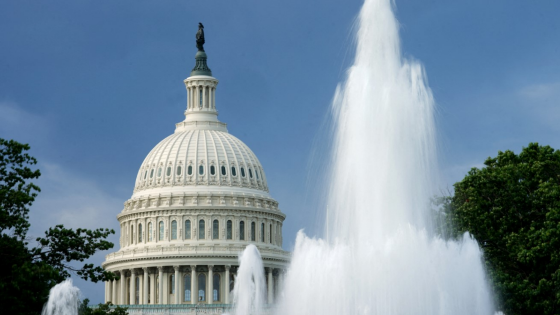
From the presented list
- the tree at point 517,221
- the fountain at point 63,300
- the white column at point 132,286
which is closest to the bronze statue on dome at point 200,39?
the white column at point 132,286

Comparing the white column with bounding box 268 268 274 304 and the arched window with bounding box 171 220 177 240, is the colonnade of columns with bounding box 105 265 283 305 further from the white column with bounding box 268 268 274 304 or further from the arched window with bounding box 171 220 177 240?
the arched window with bounding box 171 220 177 240

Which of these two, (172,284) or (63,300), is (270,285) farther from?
(63,300)

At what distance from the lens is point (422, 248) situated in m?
60.5

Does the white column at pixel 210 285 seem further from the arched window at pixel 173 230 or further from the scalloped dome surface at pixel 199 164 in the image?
the scalloped dome surface at pixel 199 164

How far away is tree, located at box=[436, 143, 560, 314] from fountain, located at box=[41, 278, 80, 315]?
81.9ft

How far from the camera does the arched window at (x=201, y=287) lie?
547 feet

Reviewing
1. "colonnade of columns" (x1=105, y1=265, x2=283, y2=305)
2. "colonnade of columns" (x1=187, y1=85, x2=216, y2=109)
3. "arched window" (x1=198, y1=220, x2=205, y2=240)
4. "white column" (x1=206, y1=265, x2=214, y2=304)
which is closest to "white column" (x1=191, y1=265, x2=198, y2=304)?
"colonnade of columns" (x1=105, y1=265, x2=283, y2=305)

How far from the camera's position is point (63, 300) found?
2697 inches

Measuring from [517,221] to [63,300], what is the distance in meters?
32.2

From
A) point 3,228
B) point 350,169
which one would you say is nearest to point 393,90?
point 350,169

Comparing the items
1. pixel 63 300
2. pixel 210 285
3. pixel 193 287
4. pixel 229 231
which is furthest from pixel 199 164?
pixel 63 300

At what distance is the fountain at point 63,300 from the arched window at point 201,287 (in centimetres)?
9668

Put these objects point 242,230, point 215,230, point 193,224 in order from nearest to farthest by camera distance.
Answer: point 193,224
point 215,230
point 242,230

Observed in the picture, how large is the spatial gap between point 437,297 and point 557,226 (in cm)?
2186
